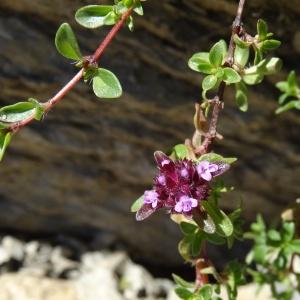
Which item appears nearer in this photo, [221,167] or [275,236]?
[221,167]

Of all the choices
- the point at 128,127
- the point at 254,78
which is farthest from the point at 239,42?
the point at 128,127

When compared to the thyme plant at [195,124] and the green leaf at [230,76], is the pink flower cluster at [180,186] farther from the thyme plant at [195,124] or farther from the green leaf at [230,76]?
the green leaf at [230,76]

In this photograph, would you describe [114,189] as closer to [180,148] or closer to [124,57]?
[124,57]

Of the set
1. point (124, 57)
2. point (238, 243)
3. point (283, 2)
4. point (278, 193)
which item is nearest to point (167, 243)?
point (238, 243)

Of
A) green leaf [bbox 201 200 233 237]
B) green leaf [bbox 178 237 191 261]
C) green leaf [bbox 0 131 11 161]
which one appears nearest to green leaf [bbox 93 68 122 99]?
green leaf [bbox 0 131 11 161]

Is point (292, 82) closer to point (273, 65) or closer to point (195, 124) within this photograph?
point (273, 65)

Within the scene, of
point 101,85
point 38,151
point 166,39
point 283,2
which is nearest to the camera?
point 101,85

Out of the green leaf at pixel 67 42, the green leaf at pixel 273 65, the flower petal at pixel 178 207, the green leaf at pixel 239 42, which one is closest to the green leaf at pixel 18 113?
the green leaf at pixel 67 42
